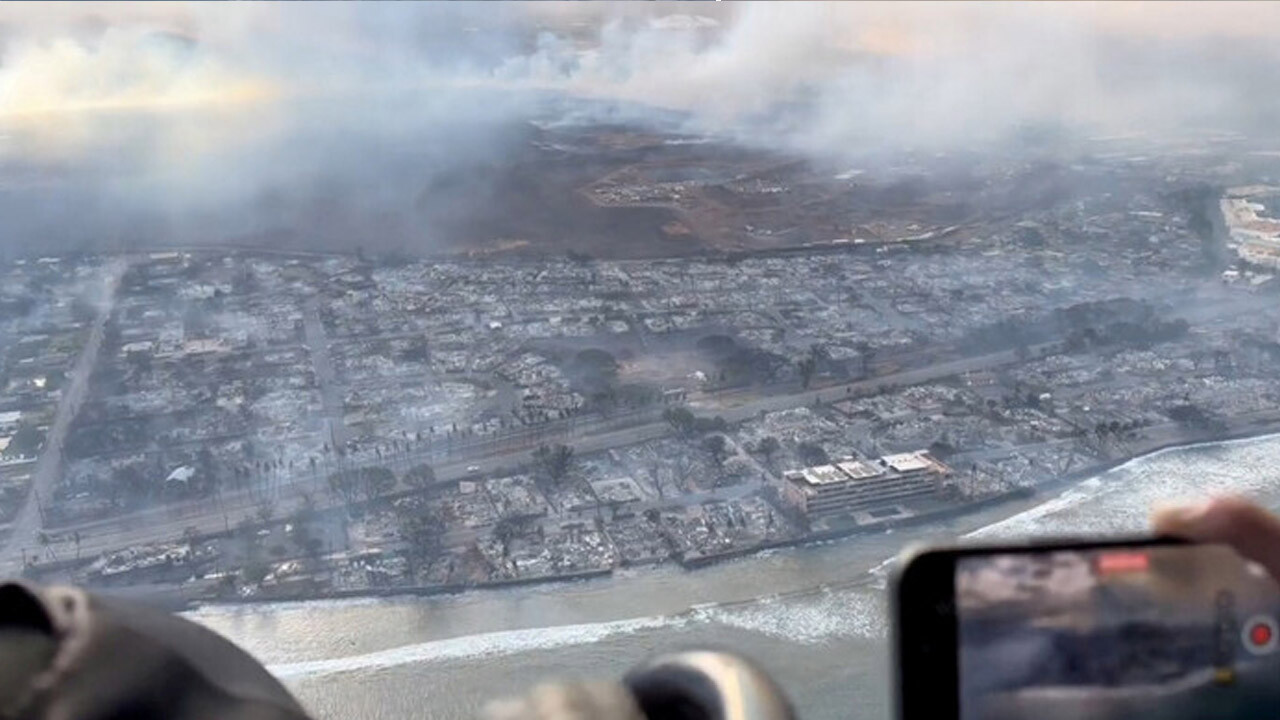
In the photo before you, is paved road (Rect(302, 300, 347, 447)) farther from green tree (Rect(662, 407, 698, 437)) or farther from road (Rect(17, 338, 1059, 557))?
green tree (Rect(662, 407, 698, 437))

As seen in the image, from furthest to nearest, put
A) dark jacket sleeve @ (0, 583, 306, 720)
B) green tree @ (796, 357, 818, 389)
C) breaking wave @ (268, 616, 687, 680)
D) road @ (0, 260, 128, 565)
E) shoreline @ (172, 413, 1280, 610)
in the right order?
green tree @ (796, 357, 818, 389) → road @ (0, 260, 128, 565) → shoreline @ (172, 413, 1280, 610) → breaking wave @ (268, 616, 687, 680) → dark jacket sleeve @ (0, 583, 306, 720)

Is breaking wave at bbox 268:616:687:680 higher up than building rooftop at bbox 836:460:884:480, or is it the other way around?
building rooftop at bbox 836:460:884:480

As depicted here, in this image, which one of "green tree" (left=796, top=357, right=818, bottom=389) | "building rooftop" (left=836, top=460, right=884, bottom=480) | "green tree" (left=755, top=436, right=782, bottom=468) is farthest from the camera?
"green tree" (left=796, top=357, right=818, bottom=389)

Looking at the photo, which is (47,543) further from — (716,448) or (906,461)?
(906,461)

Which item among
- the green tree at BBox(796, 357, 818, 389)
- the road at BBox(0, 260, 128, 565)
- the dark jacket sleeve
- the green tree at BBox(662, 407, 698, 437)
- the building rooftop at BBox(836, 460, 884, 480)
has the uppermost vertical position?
the dark jacket sleeve

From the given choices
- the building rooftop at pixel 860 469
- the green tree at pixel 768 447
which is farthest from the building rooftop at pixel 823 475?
the green tree at pixel 768 447

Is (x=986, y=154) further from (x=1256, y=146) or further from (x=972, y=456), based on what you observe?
(x=972, y=456)

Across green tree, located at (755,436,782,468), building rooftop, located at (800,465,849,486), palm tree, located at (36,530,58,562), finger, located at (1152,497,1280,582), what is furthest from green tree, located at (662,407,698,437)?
finger, located at (1152,497,1280,582)
